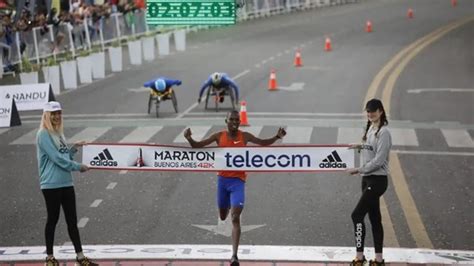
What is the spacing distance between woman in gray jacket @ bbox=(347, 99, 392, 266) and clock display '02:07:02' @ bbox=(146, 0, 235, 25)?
11.3 meters

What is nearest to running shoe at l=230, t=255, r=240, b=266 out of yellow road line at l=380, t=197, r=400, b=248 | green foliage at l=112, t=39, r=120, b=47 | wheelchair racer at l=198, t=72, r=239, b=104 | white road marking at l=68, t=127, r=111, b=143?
yellow road line at l=380, t=197, r=400, b=248

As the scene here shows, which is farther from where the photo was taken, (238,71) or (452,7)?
(452,7)

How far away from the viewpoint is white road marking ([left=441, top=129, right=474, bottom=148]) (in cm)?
2039

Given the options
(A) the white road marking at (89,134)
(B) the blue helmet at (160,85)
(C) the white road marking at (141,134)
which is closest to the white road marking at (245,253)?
(C) the white road marking at (141,134)

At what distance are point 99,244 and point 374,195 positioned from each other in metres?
3.84

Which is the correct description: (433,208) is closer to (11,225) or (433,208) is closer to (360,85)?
(11,225)

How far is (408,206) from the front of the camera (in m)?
14.8

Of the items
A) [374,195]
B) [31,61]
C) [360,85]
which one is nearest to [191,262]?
[374,195]

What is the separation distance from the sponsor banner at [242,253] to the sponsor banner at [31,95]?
12.2 metres

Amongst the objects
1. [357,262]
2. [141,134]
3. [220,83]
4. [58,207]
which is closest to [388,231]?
[357,262]

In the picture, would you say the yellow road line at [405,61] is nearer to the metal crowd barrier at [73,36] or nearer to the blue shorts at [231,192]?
the metal crowd barrier at [73,36]

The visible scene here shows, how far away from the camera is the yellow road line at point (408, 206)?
12875 millimetres

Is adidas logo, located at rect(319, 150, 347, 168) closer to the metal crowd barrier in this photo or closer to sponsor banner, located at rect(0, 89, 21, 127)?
sponsor banner, located at rect(0, 89, 21, 127)

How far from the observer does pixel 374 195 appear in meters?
11.1
